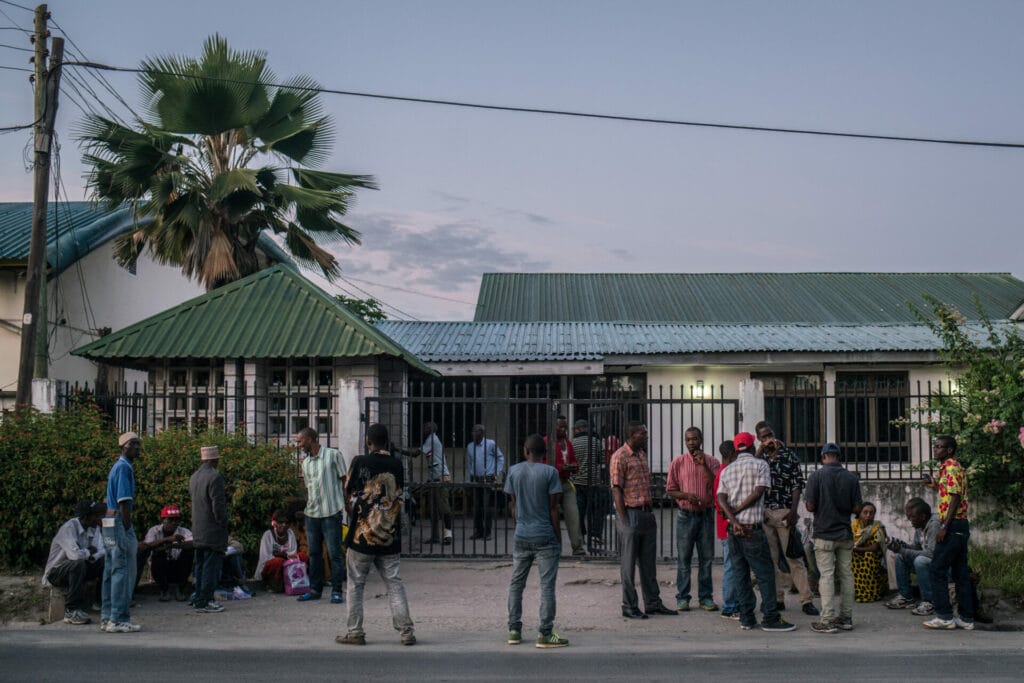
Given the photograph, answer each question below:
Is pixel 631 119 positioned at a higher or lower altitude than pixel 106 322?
higher

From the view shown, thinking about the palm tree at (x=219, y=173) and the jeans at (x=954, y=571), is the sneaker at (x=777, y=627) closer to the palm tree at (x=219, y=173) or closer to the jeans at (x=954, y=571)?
the jeans at (x=954, y=571)

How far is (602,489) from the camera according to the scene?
44.9 ft

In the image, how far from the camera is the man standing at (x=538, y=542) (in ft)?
29.1

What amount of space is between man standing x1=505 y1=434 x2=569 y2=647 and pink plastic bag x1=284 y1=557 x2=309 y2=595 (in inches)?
130

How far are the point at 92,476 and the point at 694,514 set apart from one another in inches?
255

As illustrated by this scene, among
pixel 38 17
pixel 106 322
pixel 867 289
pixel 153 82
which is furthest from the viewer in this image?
pixel 867 289

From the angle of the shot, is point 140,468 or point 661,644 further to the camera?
point 140,468

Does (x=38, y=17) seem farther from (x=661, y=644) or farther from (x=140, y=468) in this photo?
(x=661, y=644)

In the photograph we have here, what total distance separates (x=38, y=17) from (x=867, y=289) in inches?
837

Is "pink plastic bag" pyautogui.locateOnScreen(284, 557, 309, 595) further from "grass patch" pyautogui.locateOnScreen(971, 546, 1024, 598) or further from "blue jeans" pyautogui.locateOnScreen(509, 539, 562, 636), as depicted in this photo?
"grass patch" pyautogui.locateOnScreen(971, 546, 1024, 598)

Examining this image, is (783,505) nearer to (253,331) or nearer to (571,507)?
(571,507)

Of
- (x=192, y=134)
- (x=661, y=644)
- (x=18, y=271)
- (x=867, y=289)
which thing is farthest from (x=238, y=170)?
(x=867, y=289)

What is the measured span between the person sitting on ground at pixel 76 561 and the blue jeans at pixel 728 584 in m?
5.82

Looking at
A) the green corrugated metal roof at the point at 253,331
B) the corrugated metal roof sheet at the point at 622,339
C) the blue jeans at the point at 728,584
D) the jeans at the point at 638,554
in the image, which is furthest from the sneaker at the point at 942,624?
the corrugated metal roof sheet at the point at 622,339
